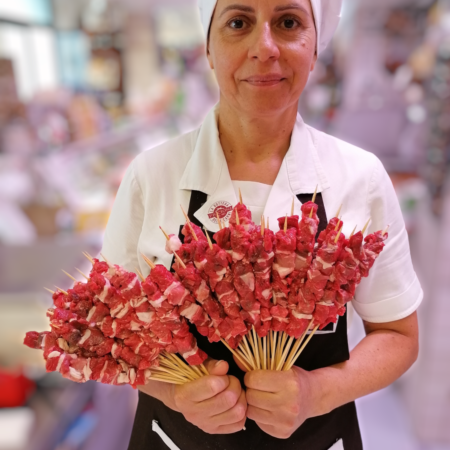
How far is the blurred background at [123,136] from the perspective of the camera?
1.90 metres

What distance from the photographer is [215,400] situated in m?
0.79

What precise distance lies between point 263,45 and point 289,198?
0.93 ft

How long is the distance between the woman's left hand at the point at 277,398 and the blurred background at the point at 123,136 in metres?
0.32

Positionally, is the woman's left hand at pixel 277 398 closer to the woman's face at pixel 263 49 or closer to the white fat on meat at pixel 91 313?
the white fat on meat at pixel 91 313

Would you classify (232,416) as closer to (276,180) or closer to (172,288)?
(172,288)

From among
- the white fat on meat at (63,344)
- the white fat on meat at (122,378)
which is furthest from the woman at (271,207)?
the white fat on meat at (63,344)

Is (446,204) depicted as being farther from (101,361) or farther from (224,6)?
(101,361)

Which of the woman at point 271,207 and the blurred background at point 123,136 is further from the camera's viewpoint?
the blurred background at point 123,136

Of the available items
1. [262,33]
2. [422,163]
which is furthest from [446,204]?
[262,33]

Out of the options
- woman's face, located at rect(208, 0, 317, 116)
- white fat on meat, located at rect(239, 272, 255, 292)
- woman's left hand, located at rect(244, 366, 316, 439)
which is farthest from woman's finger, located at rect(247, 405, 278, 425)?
woman's face, located at rect(208, 0, 317, 116)

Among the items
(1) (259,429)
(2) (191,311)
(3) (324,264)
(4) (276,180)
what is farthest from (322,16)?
(1) (259,429)

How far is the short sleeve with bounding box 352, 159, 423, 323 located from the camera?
35.3 inches

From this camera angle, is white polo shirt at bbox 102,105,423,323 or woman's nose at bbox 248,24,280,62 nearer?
woman's nose at bbox 248,24,280,62

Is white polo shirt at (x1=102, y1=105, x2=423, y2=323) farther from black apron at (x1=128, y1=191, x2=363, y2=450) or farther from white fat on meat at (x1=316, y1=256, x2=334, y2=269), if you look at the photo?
white fat on meat at (x1=316, y1=256, x2=334, y2=269)
